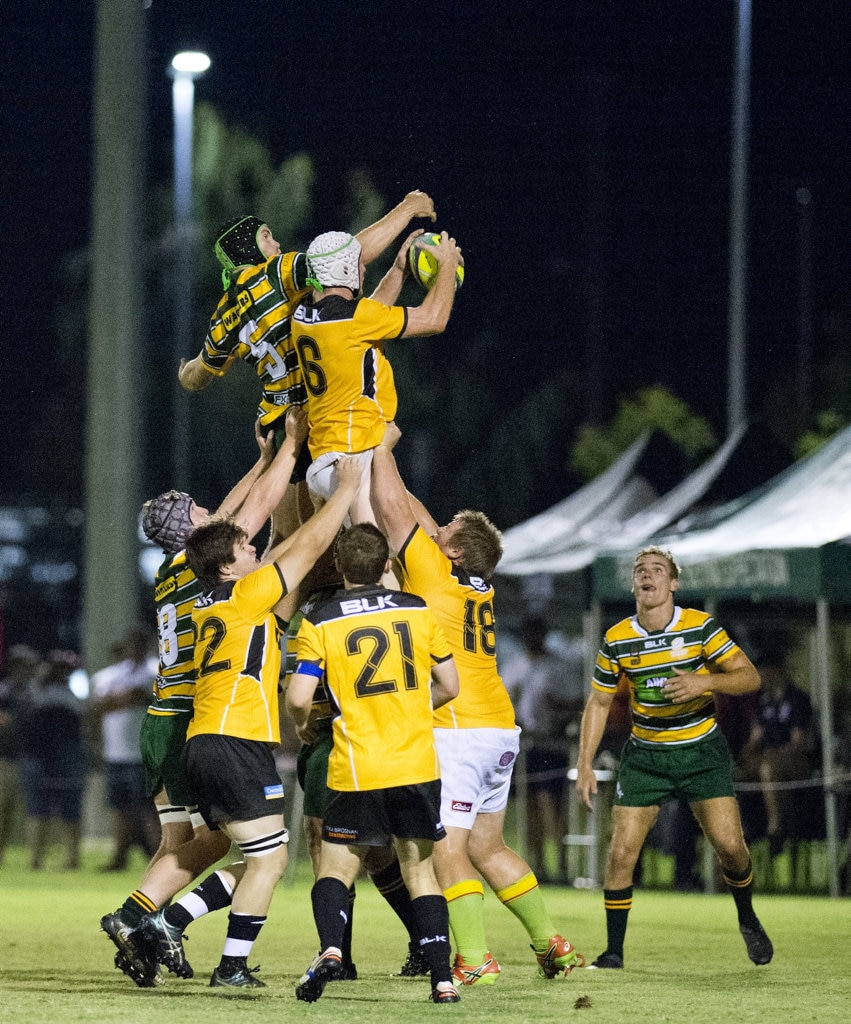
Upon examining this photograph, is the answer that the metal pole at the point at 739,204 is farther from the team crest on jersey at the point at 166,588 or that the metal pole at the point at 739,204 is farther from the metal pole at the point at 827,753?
the team crest on jersey at the point at 166,588

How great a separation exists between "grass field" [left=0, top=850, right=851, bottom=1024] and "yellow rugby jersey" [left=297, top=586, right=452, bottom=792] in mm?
996

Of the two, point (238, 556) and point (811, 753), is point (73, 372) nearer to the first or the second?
point (811, 753)

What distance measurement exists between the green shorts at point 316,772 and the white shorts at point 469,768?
2.38 feet

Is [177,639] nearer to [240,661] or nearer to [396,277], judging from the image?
[240,661]

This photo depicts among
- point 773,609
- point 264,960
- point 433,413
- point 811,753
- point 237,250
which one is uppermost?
point 433,413

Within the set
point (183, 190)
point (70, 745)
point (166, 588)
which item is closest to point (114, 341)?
point (70, 745)

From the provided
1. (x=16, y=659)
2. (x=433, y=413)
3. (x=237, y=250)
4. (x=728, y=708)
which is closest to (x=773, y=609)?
(x=728, y=708)

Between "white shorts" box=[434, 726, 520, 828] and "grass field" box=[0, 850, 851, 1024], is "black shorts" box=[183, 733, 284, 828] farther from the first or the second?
"white shorts" box=[434, 726, 520, 828]

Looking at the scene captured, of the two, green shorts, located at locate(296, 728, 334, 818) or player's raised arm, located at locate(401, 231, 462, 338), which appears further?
player's raised arm, located at locate(401, 231, 462, 338)

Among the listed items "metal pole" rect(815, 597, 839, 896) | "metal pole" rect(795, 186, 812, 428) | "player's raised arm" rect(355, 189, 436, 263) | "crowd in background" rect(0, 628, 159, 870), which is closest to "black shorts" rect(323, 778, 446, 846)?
"player's raised arm" rect(355, 189, 436, 263)

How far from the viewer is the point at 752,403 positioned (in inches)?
1940

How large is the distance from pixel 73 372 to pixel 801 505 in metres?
29.1

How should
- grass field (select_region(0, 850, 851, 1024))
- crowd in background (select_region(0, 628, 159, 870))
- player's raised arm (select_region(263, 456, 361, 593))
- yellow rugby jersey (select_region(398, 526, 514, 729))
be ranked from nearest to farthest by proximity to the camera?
grass field (select_region(0, 850, 851, 1024))
player's raised arm (select_region(263, 456, 361, 593))
yellow rugby jersey (select_region(398, 526, 514, 729))
crowd in background (select_region(0, 628, 159, 870))

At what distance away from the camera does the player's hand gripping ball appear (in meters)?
8.94
